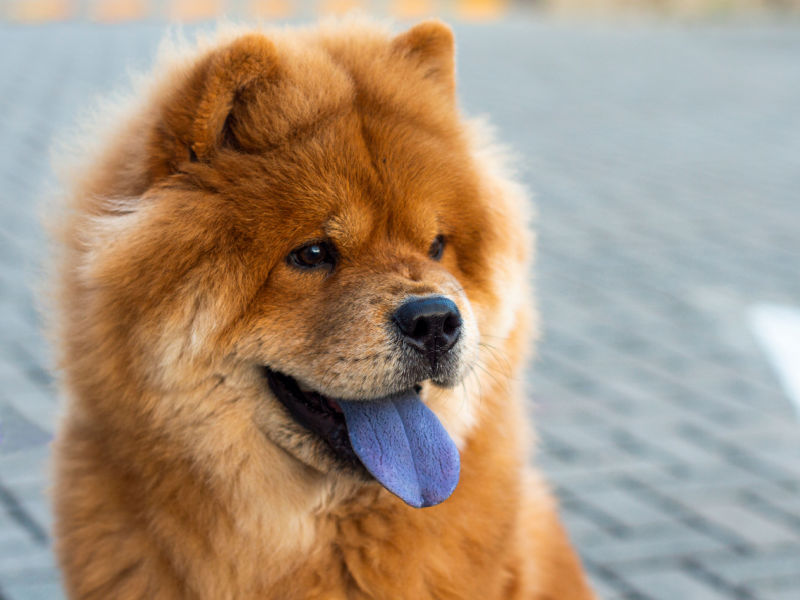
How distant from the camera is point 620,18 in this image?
25.8m

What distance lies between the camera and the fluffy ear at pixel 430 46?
2.80 metres

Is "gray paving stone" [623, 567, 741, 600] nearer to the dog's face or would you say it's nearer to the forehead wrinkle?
the dog's face

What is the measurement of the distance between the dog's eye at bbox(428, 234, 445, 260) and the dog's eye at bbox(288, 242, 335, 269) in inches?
12.1

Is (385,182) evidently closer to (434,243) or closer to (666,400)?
(434,243)

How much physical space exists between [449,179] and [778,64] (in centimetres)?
1533

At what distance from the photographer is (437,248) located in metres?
2.65

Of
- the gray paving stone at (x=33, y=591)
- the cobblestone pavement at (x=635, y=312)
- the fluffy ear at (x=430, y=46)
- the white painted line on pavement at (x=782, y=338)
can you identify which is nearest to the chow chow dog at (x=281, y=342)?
the fluffy ear at (x=430, y=46)

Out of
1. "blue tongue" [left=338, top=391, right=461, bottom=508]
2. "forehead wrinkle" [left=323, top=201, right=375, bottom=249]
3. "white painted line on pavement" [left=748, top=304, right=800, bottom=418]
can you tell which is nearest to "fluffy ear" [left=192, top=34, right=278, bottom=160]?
"forehead wrinkle" [left=323, top=201, right=375, bottom=249]

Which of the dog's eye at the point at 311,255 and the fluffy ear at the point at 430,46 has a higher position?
the fluffy ear at the point at 430,46

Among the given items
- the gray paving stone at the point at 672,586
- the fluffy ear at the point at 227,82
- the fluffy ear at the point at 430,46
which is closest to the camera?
the fluffy ear at the point at 227,82

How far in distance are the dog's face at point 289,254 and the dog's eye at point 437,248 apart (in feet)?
0.14

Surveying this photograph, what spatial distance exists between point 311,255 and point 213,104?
1.43 feet

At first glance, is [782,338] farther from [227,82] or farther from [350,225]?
[227,82]

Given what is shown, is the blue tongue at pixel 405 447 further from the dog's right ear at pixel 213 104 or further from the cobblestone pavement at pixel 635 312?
the cobblestone pavement at pixel 635 312
